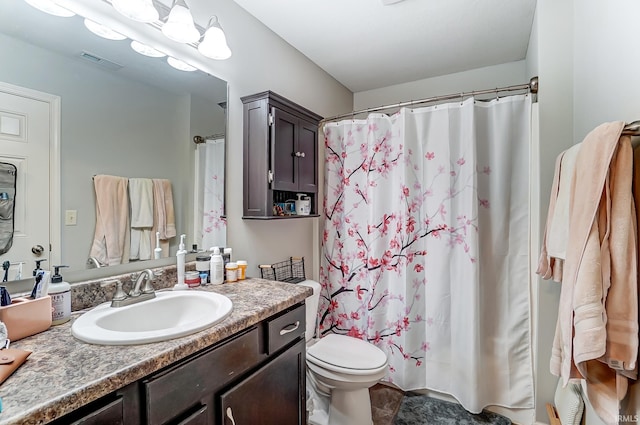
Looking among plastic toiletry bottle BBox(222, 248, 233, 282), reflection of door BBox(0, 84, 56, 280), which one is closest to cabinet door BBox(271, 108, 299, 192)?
plastic toiletry bottle BBox(222, 248, 233, 282)

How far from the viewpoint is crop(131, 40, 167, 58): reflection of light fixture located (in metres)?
1.24

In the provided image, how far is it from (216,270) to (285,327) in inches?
17.6

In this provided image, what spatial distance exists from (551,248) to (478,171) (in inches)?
27.4

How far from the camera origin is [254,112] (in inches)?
65.9

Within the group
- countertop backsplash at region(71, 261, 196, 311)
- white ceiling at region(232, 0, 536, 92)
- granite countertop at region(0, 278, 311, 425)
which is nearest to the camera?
granite countertop at region(0, 278, 311, 425)

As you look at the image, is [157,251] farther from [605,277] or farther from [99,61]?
[605,277]

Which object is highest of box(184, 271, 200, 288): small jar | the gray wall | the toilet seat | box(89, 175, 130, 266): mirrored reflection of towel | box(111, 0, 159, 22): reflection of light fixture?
box(111, 0, 159, 22): reflection of light fixture

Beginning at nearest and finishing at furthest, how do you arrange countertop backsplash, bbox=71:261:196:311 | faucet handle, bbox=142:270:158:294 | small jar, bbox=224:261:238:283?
countertop backsplash, bbox=71:261:196:311, faucet handle, bbox=142:270:158:294, small jar, bbox=224:261:238:283

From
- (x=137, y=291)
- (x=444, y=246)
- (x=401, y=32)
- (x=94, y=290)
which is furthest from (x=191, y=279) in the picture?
(x=401, y=32)

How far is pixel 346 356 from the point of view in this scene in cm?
162

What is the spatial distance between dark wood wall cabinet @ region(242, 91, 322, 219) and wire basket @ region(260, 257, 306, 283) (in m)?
0.36

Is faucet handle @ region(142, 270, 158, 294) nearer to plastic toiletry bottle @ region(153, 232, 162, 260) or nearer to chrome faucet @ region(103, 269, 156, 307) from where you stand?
chrome faucet @ region(103, 269, 156, 307)

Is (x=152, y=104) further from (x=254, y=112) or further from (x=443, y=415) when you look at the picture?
(x=443, y=415)

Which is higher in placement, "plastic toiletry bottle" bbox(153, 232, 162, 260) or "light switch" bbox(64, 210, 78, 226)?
"light switch" bbox(64, 210, 78, 226)
